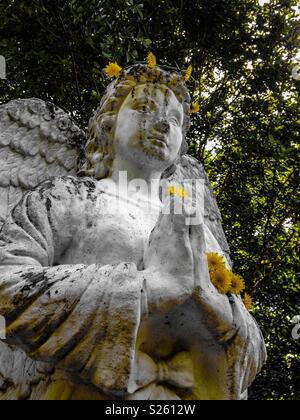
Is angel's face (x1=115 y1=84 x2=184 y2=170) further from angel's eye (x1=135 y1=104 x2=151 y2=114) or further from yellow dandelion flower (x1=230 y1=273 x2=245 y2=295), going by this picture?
yellow dandelion flower (x1=230 y1=273 x2=245 y2=295)

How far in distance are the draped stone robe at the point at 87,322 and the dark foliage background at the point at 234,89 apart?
393 centimetres

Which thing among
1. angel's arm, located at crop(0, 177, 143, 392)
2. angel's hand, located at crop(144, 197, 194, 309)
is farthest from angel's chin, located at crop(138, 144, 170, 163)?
angel's arm, located at crop(0, 177, 143, 392)

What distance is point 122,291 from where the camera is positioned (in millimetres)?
2057

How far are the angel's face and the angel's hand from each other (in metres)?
0.69

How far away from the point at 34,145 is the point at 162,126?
989 mm

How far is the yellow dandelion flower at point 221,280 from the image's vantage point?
2.35m

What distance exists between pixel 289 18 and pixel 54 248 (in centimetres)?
608

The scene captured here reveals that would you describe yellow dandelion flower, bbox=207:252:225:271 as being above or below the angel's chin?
below

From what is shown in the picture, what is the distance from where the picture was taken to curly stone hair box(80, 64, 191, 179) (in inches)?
127

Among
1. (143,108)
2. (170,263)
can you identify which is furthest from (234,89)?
(170,263)

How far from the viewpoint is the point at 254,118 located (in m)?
7.56

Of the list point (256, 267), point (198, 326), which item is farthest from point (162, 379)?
point (256, 267)

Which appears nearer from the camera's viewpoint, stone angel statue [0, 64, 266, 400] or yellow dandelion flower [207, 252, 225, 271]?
stone angel statue [0, 64, 266, 400]

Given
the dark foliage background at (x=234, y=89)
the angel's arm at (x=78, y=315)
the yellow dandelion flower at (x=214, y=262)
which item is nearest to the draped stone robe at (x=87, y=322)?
the angel's arm at (x=78, y=315)
